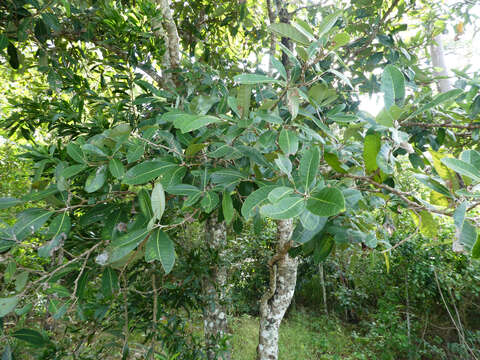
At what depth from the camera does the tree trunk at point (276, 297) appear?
2.05 meters

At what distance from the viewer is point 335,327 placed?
13.8 feet

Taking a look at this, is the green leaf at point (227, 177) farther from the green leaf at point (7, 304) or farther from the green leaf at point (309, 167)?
the green leaf at point (7, 304)

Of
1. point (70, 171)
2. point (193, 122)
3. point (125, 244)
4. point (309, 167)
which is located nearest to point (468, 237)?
point (309, 167)

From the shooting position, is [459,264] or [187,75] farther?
[459,264]

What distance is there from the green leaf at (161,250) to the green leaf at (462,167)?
2.01ft

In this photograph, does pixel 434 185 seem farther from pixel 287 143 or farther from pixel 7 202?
pixel 7 202

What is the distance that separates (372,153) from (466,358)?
3695 millimetres

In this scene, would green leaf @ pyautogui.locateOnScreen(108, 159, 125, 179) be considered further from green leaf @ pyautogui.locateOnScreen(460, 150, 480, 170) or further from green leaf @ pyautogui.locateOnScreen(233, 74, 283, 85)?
green leaf @ pyautogui.locateOnScreen(460, 150, 480, 170)

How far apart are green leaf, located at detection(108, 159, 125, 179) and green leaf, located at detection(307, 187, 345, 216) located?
20.4 inches

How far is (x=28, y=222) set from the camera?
0.78 metres

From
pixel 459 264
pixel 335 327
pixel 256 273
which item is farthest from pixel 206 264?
pixel 335 327

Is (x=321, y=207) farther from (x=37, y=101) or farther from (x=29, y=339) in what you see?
(x=37, y=101)

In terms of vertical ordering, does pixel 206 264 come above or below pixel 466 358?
above

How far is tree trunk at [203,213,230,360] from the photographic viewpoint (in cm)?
189
